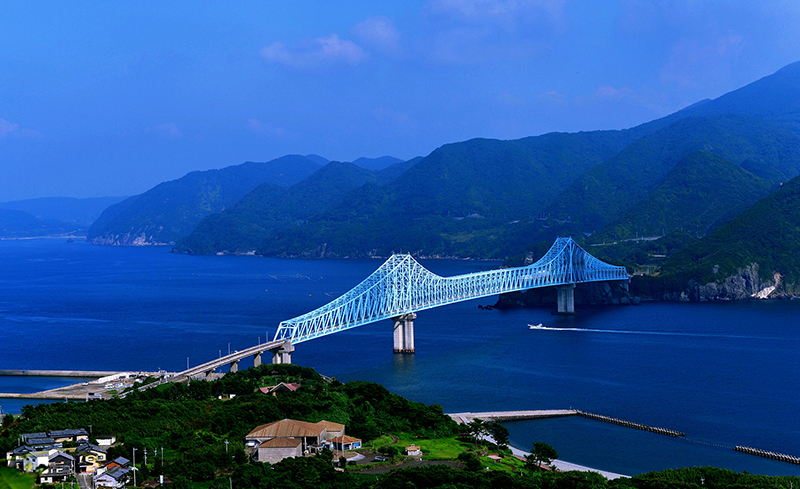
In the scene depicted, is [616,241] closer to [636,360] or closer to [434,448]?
[636,360]

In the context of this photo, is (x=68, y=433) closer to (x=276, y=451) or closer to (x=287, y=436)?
(x=276, y=451)

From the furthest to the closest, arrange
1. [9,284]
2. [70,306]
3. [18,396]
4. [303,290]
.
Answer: [9,284]
[303,290]
[70,306]
[18,396]

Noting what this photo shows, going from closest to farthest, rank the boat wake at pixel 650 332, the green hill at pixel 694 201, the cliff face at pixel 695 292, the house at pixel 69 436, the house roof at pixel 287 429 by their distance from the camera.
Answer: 1. the house at pixel 69 436
2. the house roof at pixel 287 429
3. the boat wake at pixel 650 332
4. the cliff face at pixel 695 292
5. the green hill at pixel 694 201

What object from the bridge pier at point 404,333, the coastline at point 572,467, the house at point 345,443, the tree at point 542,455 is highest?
the bridge pier at point 404,333

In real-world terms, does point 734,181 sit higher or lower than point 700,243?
higher

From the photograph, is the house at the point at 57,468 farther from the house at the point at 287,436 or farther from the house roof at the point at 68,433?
the house at the point at 287,436

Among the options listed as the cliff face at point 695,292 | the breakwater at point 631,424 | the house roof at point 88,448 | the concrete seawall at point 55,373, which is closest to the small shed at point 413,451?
the house roof at point 88,448

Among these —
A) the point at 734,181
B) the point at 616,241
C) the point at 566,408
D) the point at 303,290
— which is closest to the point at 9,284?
the point at 303,290
